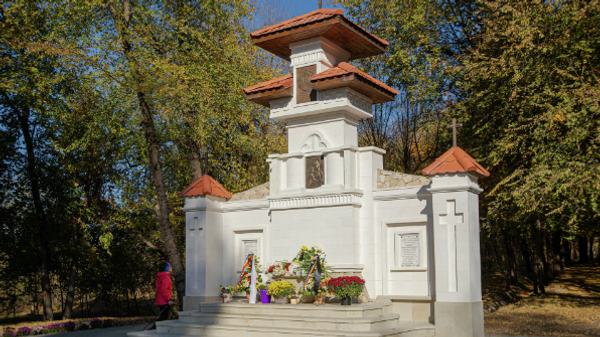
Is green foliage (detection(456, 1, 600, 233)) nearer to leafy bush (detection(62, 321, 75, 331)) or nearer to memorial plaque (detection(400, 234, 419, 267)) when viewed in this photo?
memorial plaque (detection(400, 234, 419, 267))

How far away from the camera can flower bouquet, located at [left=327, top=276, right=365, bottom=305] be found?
1137cm

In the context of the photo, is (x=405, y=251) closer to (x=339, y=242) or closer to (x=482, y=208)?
(x=339, y=242)

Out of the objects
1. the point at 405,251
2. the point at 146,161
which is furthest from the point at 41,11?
the point at 405,251

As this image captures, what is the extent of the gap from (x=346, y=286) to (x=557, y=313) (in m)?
8.66

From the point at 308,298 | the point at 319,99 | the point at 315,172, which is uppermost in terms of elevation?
the point at 319,99

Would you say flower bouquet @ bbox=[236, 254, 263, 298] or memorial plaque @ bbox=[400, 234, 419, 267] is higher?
memorial plaque @ bbox=[400, 234, 419, 267]

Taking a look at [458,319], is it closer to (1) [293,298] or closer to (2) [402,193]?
(2) [402,193]

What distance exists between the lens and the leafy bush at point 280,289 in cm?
1227

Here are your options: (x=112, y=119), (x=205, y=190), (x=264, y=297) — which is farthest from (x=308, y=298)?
(x=112, y=119)

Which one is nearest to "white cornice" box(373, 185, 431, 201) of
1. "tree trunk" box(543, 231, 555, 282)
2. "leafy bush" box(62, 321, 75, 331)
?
"leafy bush" box(62, 321, 75, 331)

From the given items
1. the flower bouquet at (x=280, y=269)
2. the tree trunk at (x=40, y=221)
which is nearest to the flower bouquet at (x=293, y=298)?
the flower bouquet at (x=280, y=269)

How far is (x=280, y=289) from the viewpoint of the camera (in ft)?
40.3

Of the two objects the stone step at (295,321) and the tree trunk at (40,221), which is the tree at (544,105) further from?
the tree trunk at (40,221)

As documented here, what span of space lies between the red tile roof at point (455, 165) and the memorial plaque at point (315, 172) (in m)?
2.83
